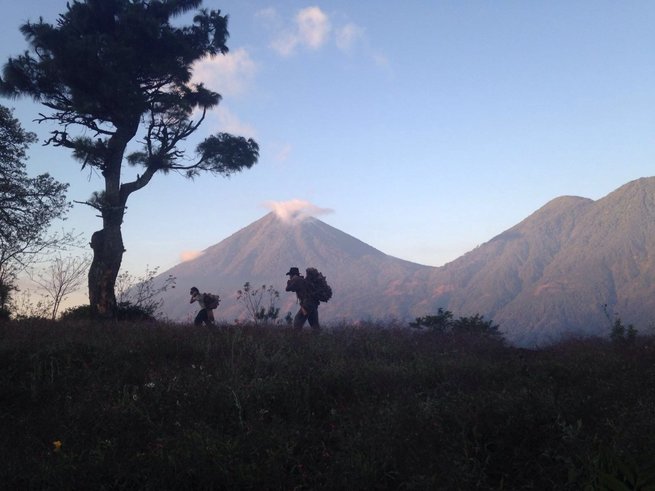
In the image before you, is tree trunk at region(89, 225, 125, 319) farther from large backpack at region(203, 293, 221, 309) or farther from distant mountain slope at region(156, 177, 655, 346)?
distant mountain slope at region(156, 177, 655, 346)

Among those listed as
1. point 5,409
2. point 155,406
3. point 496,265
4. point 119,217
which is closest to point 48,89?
point 119,217

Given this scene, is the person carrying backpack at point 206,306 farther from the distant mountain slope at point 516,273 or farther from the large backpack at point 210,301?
the distant mountain slope at point 516,273

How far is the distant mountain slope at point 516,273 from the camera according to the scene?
321 feet

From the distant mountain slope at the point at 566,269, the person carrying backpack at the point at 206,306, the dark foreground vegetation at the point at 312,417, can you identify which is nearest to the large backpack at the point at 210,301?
the person carrying backpack at the point at 206,306

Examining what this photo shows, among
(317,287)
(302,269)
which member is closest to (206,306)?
(317,287)

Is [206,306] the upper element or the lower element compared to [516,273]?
lower

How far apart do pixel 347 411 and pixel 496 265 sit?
499 feet

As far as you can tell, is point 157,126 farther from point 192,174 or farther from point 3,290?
point 3,290

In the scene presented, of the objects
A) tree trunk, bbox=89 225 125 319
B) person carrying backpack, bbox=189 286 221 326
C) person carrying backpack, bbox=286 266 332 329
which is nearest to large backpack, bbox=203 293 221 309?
person carrying backpack, bbox=189 286 221 326

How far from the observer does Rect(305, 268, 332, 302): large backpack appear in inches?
536

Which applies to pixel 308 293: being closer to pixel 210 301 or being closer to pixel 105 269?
pixel 210 301

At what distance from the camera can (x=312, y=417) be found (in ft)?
18.8

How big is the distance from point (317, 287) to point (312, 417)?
26.4ft

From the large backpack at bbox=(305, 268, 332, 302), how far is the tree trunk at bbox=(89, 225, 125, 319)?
17.0ft
